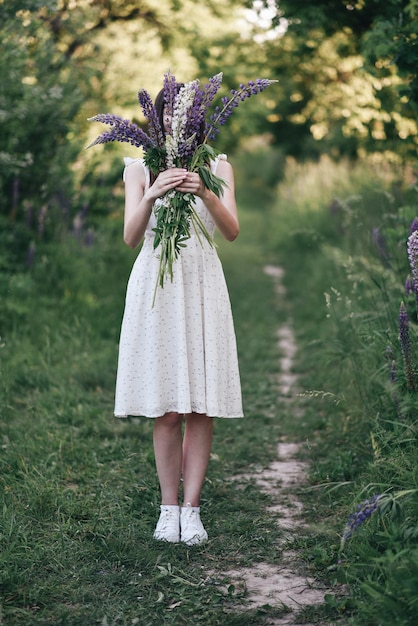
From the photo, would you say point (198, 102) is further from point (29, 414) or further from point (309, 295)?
point (309, 295)

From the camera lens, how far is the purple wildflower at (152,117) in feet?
10.7

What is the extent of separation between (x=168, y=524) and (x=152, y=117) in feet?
5.98

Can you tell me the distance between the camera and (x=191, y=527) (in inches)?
139

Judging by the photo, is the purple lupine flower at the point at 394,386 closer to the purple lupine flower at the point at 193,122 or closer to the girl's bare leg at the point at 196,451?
the girl's bare leg at the point at 196,451

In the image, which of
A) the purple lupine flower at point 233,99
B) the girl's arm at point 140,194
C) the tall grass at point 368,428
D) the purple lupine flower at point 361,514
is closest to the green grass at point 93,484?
the tall grass at point 368,428

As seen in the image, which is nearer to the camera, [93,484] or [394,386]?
[394,386]

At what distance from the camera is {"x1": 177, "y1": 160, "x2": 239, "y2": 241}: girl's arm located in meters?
3.32

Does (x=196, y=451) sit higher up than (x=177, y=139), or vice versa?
(x=177, y=139)

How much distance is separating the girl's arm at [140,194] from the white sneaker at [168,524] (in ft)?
4.07

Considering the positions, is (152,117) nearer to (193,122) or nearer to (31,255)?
(193,122)

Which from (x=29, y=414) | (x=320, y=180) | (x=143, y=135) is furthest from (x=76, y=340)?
(x=320, y=180)

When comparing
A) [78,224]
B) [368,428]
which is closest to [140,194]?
[368,428]

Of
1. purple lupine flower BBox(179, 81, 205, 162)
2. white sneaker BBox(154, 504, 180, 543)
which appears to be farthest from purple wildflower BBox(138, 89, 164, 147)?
white sneaker BBox(154, 504, 180, 543)

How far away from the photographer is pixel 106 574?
3156 millimetres
